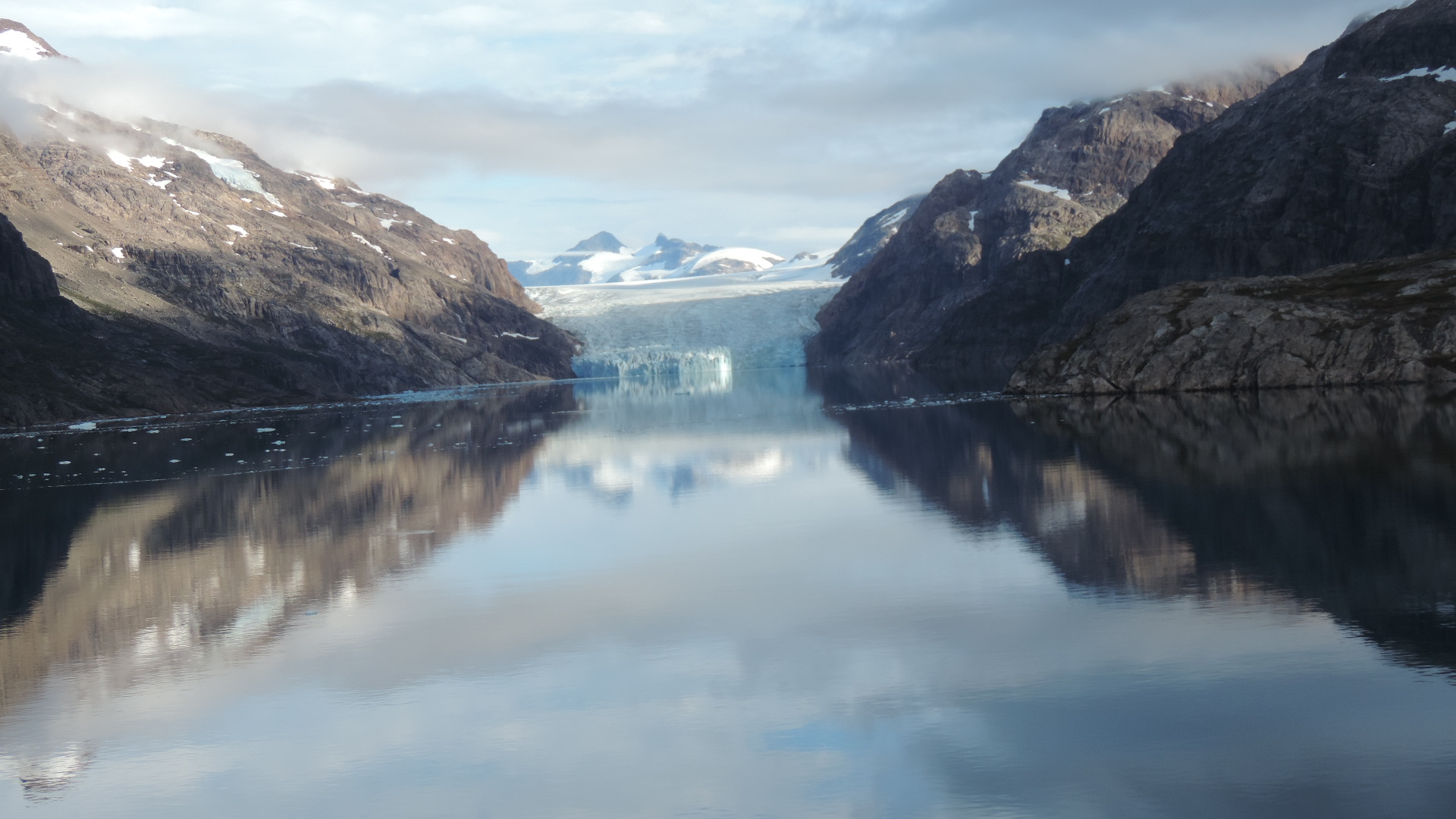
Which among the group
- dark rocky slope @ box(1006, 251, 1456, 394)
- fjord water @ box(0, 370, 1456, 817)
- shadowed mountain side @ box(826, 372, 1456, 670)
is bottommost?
fjord water @ box(0, 370, 1456, 817)

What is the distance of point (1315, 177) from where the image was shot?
104 m

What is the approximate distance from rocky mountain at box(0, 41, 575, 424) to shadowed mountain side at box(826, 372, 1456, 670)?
84457 mm

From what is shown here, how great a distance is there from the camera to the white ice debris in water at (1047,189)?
188625 millimetres

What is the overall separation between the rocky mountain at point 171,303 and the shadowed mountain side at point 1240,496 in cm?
8446

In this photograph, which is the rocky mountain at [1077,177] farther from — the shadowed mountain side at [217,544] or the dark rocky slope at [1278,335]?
the shadowed mountain side at [217,544]

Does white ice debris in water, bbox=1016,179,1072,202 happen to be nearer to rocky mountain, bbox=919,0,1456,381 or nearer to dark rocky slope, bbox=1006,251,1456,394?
rocky mountain, bbox=919,0,1456,381

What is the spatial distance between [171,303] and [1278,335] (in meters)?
135

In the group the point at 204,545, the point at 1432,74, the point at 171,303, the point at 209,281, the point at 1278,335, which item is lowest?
the point at 204,545

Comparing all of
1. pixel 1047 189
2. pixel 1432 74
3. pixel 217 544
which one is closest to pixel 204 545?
pixel 217 544

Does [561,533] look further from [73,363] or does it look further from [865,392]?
[73,363]

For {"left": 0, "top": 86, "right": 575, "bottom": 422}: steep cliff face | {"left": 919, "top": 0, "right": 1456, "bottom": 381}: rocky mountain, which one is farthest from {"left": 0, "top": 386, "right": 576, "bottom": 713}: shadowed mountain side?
{"left": 919, "top": 0, "right": 1456, "bottom": 381}: rocky mountain

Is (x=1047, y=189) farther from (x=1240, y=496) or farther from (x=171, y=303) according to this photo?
(x=1240, y=496)

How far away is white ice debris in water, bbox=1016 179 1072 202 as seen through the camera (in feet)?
619

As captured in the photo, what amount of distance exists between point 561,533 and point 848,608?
32.3 feet
